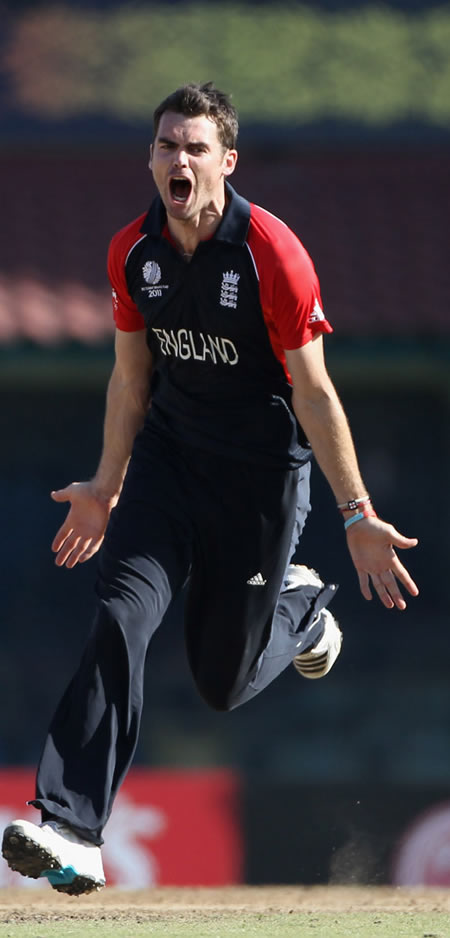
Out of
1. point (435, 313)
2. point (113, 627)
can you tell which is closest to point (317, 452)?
point (113, 627)

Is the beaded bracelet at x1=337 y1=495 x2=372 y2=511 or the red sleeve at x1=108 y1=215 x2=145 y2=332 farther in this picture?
the red sleeve at x1=108 y1=215 x2=145 y2=332

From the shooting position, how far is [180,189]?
480cm

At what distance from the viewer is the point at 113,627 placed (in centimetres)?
458

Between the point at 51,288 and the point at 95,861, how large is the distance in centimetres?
621

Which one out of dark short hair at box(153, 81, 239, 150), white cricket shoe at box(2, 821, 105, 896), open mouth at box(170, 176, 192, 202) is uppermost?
dark short hair at box(153, 81, 239, 150)

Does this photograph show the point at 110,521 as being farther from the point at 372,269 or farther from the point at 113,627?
the point at 372,269

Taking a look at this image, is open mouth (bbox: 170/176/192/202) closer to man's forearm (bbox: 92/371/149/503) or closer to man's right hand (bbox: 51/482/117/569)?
man's forearm (bbox: 92/371/149/503)

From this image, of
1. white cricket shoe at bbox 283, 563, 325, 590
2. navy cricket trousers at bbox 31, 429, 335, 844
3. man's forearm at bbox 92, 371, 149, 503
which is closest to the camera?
navy cricket trousers at bbox 31, 429, 335, 844

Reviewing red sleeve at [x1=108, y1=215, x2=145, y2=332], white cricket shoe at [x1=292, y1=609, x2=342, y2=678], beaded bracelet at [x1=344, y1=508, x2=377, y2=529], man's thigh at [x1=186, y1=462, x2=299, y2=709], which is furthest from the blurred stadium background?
beaded bracelet at [x1=344, y1=508, x2=377, y2=529]

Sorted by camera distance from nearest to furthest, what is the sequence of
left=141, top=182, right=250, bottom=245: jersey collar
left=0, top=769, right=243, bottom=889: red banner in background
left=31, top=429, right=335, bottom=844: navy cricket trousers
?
left=31, top=429, right=335, bottom=844: navy cricket trousers
left=141, top=182, right=250, bottom=245: jersey collar
left=0, top=769, right=243, bottom=889: red banner in background

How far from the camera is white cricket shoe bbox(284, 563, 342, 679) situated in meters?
5.70

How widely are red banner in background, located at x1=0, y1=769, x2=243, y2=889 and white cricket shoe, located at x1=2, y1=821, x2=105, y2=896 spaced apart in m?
3.74

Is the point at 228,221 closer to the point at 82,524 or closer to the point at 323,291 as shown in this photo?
the point at 82,524

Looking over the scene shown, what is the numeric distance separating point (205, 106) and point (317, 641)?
198cm
